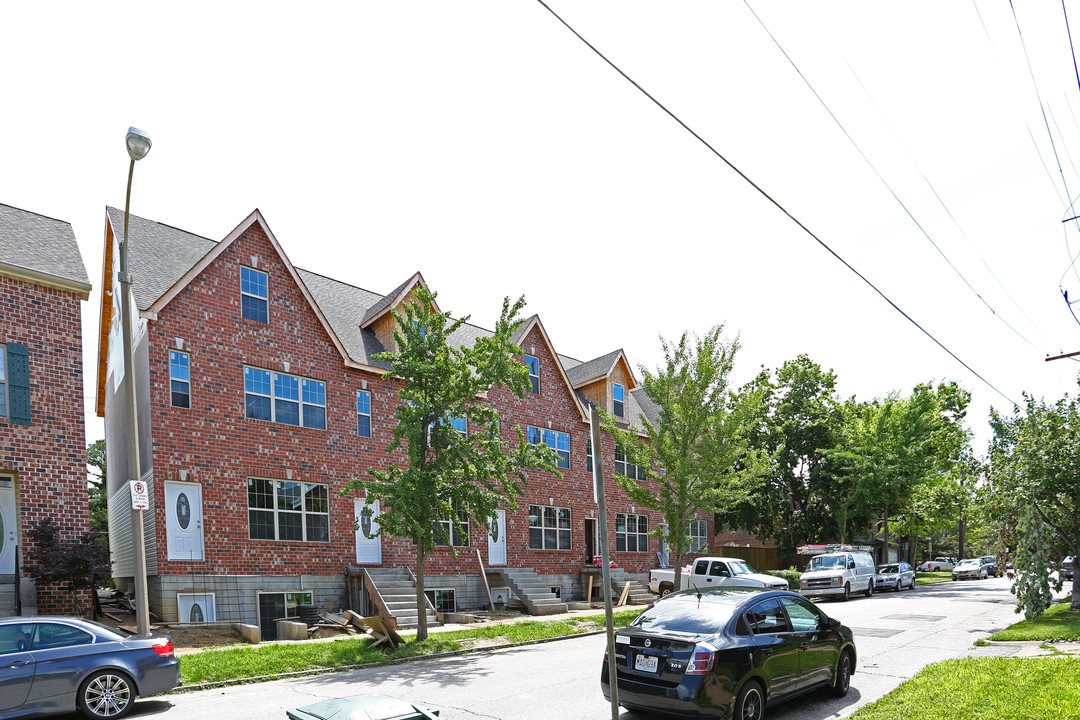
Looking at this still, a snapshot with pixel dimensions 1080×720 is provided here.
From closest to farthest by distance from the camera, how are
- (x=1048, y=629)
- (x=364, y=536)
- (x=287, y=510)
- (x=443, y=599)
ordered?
(x=1048, y=629) → (x=287, y=510) → (x=364, y=536) → (x=443, y=599)

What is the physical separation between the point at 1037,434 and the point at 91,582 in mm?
21812

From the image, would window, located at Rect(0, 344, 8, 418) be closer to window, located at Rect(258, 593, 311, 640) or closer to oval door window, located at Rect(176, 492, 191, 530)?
oval door window, located at Rect(176, 492, 191, 530)

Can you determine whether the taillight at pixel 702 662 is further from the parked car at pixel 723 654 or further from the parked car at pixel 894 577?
the parked car at pixel 894 577

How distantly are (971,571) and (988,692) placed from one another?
47199 millimetres

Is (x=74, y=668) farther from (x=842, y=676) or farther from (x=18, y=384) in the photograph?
(x=842, y=676)

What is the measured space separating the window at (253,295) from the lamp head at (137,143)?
33.8 feet

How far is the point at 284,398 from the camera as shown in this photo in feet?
72.1

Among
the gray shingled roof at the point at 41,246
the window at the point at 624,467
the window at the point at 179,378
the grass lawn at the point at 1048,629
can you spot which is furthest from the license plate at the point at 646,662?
the window at the point at 624,467

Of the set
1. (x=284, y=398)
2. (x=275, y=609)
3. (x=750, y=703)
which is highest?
(x=284, y=398)

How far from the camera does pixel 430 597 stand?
80.9ft

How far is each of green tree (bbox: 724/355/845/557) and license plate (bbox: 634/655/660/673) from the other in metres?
34.6

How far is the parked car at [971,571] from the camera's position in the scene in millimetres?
50344

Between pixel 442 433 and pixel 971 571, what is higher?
pixel 442 433

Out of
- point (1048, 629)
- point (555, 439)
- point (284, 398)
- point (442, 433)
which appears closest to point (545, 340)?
point (555, 439)
